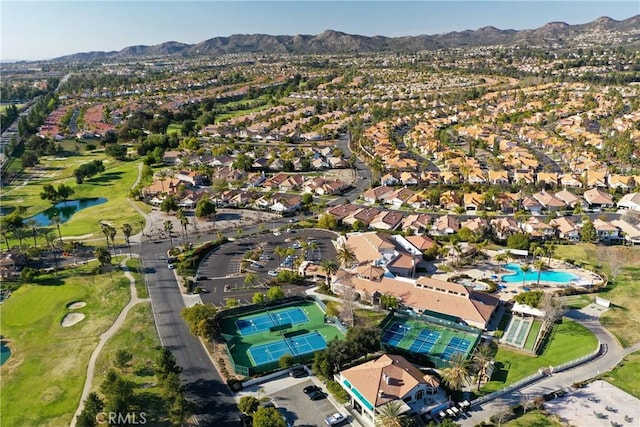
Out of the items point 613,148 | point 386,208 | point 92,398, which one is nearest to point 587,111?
point 613,148

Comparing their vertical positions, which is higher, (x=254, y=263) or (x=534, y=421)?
(x=254, y=263)

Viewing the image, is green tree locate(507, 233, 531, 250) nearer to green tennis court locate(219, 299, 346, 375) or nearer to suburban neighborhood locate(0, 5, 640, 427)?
suburban neighborhood locate(0, 5, 640, 427)

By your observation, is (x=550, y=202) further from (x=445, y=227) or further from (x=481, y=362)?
(x=481, y=362)

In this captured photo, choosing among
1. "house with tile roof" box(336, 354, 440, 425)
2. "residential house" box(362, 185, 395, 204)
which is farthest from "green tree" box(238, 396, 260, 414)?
"residential house" box(362, 185, 395, 204)

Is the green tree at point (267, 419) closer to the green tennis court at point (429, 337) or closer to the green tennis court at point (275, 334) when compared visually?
the green tennis court at point (275, 334)

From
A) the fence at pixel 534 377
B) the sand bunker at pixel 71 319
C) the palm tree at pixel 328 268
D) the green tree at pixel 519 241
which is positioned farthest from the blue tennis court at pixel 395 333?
the sand bunker at pixel 71 319

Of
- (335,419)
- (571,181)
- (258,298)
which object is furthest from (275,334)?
(571,181)
